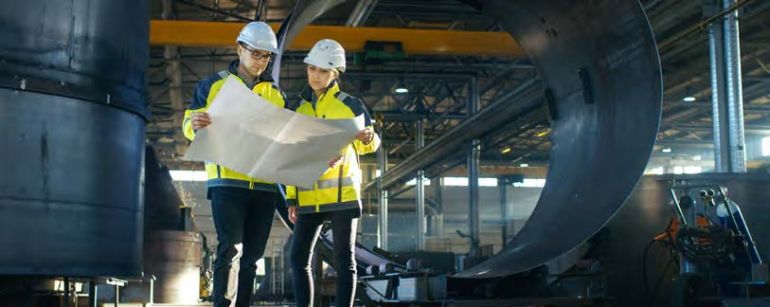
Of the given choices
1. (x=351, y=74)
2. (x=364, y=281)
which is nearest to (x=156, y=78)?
(x=351, y=74)

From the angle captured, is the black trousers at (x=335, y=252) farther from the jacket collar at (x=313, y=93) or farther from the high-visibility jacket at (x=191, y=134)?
the jacket collar at (x=313, y=93)

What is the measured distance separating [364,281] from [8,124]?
2.79m

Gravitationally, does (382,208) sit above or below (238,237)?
above

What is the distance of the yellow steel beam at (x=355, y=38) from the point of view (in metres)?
13.8

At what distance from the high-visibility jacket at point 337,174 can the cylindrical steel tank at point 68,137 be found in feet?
5.31

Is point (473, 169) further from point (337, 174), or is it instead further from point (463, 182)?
point (463, 182)

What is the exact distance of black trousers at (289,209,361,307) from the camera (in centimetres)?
426

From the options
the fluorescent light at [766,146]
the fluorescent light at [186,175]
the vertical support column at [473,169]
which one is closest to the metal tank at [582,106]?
the vertical support column at [473,169]

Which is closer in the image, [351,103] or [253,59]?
[253,59]

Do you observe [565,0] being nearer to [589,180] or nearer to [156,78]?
[589,180]

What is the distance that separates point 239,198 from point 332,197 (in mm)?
494

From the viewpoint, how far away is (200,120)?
373cm

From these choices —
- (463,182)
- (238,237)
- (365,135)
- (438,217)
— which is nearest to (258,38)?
(365,135)

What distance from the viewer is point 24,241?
4938 mm
